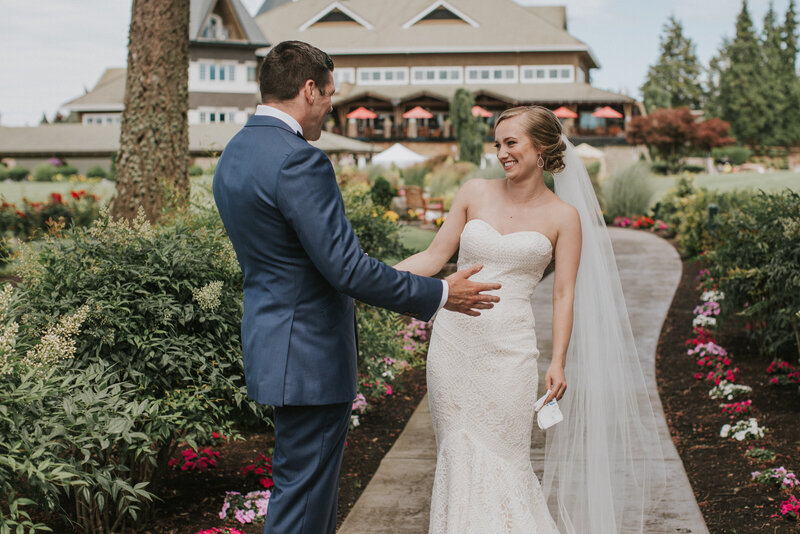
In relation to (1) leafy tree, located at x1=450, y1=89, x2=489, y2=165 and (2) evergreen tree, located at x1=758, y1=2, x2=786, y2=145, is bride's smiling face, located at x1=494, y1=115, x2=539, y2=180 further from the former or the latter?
(2) evergreen tree, located at x1=758, y1=2, x2=786, y2=145

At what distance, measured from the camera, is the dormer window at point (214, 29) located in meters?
54.8

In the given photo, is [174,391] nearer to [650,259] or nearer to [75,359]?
[75,359]

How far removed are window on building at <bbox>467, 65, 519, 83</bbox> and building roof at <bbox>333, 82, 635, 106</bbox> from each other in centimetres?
68

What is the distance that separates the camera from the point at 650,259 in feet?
49.6

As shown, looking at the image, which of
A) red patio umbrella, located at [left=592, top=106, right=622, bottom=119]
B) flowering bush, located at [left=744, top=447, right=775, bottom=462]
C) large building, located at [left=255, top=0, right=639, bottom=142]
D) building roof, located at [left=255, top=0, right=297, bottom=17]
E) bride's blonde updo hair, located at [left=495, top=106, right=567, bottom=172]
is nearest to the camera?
bride's blonde updo hair, located at [left=495, top=106, right=567, bottom=172]

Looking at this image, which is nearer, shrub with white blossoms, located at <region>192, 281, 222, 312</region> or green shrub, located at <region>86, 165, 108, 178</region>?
shrub with white blossoms, located at <region>192, 281, 222, 312</region>

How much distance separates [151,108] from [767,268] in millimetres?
5486

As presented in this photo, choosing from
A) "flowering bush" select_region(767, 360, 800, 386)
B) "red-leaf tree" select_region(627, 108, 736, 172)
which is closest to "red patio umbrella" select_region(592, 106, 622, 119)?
"red-leaf tree" select_region(627, 108, 736, 172)

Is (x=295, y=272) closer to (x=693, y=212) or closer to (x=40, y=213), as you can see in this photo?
(x=693, y=212)

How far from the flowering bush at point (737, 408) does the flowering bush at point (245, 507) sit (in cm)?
360

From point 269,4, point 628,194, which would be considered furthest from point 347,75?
point 628,194

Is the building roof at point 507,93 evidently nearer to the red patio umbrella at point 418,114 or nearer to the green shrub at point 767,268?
the red patio umbrella at point 418,114

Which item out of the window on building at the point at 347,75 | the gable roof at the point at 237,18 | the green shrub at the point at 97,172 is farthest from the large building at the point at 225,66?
the green shrub at the point at 97,172

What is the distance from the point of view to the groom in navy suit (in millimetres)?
2684
